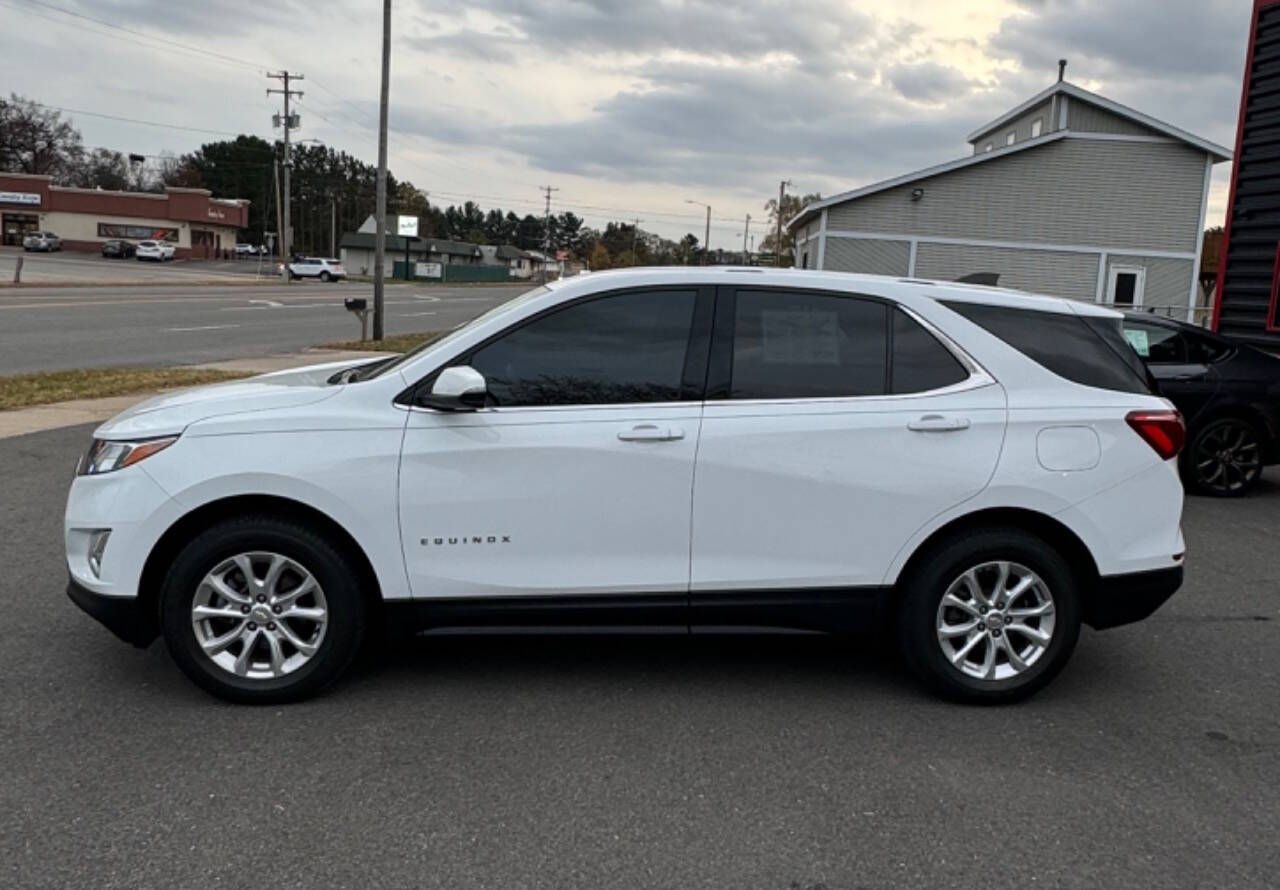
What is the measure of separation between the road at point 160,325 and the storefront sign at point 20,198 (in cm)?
4534

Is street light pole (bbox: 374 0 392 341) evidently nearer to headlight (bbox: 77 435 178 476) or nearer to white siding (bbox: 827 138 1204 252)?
white siding (bbox: 827 138 1204 252)

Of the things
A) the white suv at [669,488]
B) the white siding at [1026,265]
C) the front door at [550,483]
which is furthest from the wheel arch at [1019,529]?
the white siding at [1026,265]

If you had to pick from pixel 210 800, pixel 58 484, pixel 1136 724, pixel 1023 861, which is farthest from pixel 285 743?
pixel 58 484

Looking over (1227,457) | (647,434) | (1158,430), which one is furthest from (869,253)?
(647,434)

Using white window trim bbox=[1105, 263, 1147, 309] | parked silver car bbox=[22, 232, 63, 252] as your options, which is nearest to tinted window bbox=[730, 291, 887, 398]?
white window trim bbox=[1105, 263, 1147, 309]

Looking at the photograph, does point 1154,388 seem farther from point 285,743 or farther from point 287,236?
point 287,236

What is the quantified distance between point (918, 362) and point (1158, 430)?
40.6 inches

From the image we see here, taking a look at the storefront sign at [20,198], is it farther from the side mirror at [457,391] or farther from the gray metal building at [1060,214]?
the side mirror at [457,391]

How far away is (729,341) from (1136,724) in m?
2.27

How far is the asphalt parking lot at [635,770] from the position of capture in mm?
3096

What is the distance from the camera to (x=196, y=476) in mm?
3969

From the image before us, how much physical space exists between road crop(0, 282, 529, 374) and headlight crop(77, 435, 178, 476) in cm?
1265

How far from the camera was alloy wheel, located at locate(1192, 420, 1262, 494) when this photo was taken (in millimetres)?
9055

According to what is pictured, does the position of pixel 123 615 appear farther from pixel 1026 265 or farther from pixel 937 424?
pixel 1026 265
